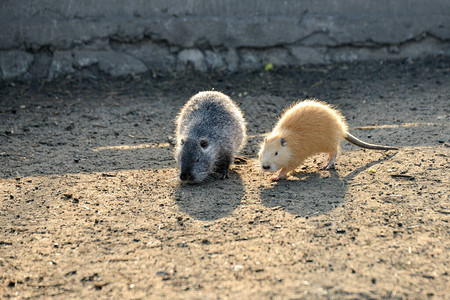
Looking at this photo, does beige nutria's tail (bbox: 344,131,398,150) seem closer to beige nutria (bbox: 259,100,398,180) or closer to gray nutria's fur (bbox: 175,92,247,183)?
beige nutria (bbox: 259,100,398,180)

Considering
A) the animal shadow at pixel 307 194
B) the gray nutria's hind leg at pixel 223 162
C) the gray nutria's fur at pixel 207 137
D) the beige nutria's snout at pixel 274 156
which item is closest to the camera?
the animal shadow at pixel 307 194

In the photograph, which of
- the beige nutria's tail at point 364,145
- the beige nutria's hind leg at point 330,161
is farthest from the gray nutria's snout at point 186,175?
the beige nutria's tail at point 364,145

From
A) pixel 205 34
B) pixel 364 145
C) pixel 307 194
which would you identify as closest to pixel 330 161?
pixel 364 145

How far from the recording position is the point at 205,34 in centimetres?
854

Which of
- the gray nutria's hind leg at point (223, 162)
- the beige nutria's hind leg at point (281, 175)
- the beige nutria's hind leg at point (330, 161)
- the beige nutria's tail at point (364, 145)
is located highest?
the beige nutria's tail at point (364, 145)

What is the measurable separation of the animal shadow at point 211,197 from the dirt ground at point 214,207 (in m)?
0.02

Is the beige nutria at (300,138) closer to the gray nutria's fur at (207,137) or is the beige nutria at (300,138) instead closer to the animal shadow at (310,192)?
the animal shadow at (310,192)

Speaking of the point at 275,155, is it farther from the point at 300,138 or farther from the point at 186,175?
the point at 186,175

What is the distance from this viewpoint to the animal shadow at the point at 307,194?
4.39 m

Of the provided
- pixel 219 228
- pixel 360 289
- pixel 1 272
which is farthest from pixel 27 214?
pixel 360 289

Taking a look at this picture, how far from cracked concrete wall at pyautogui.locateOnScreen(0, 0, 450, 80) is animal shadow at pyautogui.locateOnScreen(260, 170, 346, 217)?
13.1 ft

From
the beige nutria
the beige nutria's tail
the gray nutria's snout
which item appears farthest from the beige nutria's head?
the beige nutria's tail

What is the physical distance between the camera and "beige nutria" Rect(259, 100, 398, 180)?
5090 millimetres

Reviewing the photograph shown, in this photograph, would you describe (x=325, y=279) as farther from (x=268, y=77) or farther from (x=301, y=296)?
(x=268, y=77)
